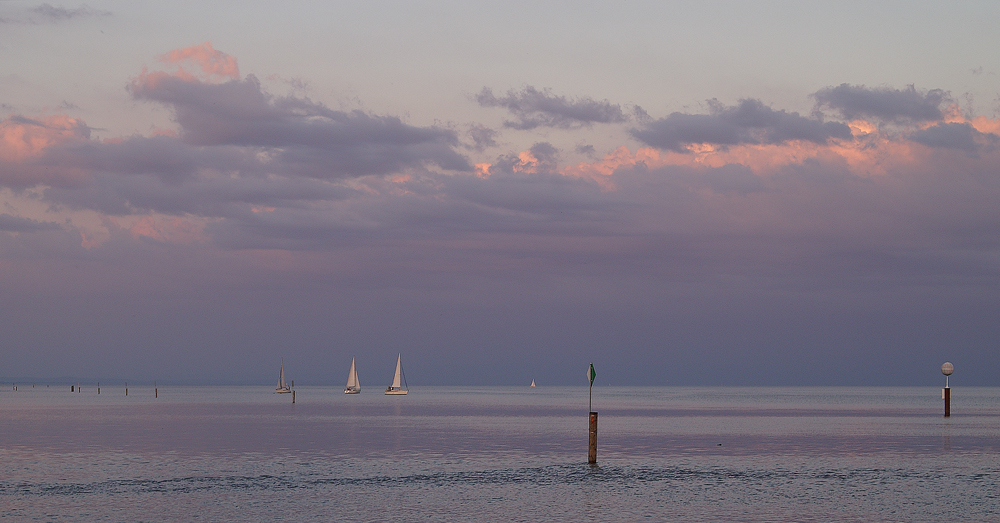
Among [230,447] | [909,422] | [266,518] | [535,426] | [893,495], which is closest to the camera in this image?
[266,518]

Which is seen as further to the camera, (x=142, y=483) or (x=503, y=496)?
(x=142, y=483)

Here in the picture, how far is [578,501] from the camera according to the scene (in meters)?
36.8

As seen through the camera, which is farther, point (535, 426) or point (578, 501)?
point (535, 426)

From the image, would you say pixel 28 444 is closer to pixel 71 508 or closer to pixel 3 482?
pixel 3 482

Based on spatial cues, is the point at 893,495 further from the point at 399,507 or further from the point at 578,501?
the point at 399,507

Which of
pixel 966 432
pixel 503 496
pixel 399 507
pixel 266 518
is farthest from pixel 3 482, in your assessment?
pixel 966 432

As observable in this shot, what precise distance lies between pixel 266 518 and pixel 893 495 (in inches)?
963

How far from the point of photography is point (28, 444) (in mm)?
63781

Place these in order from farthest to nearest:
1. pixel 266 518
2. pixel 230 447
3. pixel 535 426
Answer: pixel 535 426, pixel 230 447, pixel 266 518

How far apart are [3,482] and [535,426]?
57171 mm

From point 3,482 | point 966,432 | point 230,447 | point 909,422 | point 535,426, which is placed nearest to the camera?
point 3,482

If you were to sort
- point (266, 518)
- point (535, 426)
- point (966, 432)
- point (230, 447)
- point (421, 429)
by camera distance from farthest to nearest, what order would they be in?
point (535, 426) < point (421, 429) < point (966, 432) < point (230, 447) < point (266, 518)

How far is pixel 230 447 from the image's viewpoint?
62.3m

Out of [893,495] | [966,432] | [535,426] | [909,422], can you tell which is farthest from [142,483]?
[909,422]
